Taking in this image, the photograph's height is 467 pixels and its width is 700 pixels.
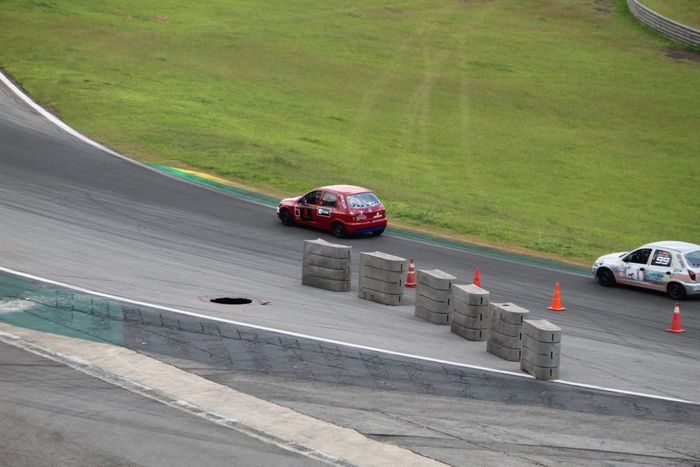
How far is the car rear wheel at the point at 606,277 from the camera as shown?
27297mm

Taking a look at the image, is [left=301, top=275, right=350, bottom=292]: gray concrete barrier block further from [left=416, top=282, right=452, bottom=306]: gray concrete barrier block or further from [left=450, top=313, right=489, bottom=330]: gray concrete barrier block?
[left=450, top=313, right=489, bottom=330]: gray concrete barrier block

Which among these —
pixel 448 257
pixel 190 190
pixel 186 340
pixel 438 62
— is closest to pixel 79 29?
pixel 438 62

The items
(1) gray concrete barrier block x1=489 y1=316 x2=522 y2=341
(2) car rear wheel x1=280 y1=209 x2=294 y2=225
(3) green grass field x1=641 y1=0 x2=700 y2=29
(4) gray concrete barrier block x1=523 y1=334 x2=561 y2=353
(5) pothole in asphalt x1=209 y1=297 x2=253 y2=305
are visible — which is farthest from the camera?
(3) green grass field x1=641 y1=0 x2=700 y2=29

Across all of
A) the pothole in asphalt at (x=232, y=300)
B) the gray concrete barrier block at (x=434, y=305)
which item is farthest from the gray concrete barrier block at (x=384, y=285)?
the pothole in asphalt at (x=232, y=300)

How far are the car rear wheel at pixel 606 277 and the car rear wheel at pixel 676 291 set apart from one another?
145 centimetres

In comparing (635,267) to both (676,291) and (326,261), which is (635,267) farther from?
(326,261)

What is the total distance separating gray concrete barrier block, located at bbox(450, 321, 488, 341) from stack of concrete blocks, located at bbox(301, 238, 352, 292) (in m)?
3.87

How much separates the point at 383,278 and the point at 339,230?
24.4 feet

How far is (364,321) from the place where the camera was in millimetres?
21031

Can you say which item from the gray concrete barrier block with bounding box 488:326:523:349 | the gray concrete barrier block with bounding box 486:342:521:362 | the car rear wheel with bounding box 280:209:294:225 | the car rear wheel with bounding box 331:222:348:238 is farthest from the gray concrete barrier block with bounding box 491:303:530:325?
the car rear wheel with bounding box 280:209:294:225

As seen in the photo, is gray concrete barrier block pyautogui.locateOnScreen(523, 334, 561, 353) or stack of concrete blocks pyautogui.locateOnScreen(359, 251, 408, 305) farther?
stack of concrete blocks pyautogui.locateOnScreen(359, 251, 408, 305)

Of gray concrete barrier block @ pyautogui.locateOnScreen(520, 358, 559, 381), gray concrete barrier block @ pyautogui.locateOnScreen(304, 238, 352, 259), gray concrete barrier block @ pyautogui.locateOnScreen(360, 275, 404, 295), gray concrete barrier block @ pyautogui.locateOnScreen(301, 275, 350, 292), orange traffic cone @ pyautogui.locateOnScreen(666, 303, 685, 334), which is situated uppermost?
gray concrete barrier block @ pyautogui.locateOnScreen(304, 238, 352, 259)

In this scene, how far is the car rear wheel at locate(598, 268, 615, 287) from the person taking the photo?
2730cm

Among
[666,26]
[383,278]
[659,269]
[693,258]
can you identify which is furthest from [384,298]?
[666,26]
